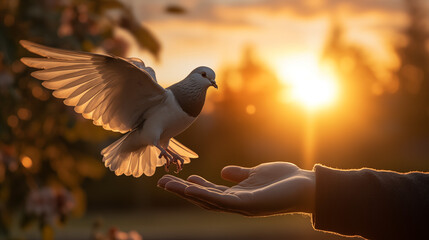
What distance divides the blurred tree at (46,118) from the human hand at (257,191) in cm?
83

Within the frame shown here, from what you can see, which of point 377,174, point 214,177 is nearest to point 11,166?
point 377,174

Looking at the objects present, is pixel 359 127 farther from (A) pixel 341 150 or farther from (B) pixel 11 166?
(B) pixel 11 166

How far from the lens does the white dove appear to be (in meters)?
1.85

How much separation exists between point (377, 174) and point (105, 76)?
3.39 ft

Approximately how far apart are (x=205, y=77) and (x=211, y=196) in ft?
1.28

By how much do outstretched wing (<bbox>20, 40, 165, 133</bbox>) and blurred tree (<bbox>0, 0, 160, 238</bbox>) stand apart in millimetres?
671

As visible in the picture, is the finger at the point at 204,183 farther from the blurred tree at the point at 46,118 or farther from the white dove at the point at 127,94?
the blurred tree at the point at 46,118

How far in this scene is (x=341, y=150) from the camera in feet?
47.3

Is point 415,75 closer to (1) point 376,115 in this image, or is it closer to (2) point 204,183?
(1) point 376,115

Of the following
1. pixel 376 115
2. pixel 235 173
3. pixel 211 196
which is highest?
pixel 376 115

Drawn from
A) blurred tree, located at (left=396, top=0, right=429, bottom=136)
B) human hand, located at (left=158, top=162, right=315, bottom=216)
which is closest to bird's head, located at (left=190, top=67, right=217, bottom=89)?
human hand, located at (left=158, top=162, right=315, bottom=216)

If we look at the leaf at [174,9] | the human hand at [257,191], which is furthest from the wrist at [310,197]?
the leaf at [174,9]

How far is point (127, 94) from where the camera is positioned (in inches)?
77.9

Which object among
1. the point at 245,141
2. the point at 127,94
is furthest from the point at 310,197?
the point at 245,141
